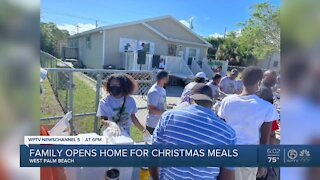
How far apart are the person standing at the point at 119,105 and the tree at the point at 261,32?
667 millimetres

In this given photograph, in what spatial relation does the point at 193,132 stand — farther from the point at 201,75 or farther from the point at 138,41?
the point at 138,41

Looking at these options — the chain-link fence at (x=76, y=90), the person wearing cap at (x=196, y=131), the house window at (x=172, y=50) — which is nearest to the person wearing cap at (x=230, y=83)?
the person wearing cap at (x=196, y=131)

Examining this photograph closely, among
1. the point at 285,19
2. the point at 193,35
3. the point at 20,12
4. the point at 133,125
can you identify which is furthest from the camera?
the point at 133,125

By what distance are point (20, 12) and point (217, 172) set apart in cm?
121

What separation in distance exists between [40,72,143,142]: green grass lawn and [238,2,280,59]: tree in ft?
2.50

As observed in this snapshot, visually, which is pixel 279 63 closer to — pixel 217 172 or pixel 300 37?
pixel 300 37

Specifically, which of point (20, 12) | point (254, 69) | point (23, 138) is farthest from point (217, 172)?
point (20, 12)

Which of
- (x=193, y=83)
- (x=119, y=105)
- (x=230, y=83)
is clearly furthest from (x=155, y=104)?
(x=230, y=83)

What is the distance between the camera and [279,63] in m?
1.62

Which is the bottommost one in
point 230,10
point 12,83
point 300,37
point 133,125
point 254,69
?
point 133,125

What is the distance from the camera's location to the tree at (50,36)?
154 centimetres

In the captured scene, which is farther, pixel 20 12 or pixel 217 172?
pixel 217 172

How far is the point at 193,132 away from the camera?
1576 millimetres

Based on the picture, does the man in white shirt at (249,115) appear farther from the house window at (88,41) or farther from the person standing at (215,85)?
the house window at (88,41)
